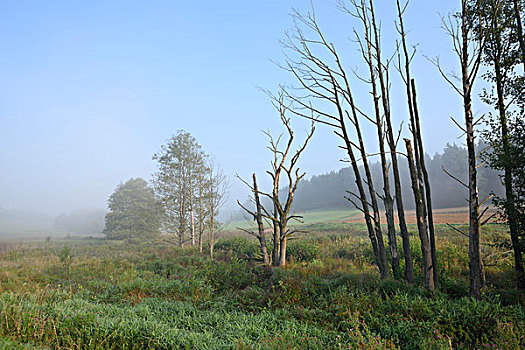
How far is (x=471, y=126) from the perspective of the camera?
17.3 ft

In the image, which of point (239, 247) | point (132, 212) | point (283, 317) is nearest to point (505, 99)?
point (283, 317)

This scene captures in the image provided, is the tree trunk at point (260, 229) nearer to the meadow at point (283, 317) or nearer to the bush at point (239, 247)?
the meadow at point (283, 317)

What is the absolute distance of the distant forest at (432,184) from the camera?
35.0 meters

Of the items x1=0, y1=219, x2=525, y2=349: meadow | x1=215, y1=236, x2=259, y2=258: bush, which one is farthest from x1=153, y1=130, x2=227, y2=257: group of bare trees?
x1=0, y1=219, x2=525, y2=349: meadow

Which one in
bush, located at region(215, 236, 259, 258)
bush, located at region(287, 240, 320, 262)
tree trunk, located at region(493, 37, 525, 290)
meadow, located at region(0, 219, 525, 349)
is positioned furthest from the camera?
bush, located at region(215, 236, 259, 258)

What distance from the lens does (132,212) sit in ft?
109

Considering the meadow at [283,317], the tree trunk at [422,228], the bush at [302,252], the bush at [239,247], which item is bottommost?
the bush at [239,247]

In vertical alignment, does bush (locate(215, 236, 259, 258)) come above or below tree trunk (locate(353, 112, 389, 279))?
below

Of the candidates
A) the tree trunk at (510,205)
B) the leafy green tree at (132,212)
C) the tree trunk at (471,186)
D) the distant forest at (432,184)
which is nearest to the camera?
the tree trunk at (471,186)

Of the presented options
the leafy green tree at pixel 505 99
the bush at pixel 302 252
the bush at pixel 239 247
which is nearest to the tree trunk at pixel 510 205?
the leafy green tree at pixel 505 99

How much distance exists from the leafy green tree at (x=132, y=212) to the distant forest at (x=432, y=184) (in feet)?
91.0

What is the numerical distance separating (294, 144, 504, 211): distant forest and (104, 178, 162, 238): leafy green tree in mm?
27741

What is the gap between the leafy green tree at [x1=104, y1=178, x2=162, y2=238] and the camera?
30.8 m

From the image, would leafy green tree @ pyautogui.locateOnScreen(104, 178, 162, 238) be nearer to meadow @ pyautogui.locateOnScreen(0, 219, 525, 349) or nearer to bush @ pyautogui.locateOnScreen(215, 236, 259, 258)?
bush @ pyautogui.locateOnScreen(215, 236, 259, 258)
